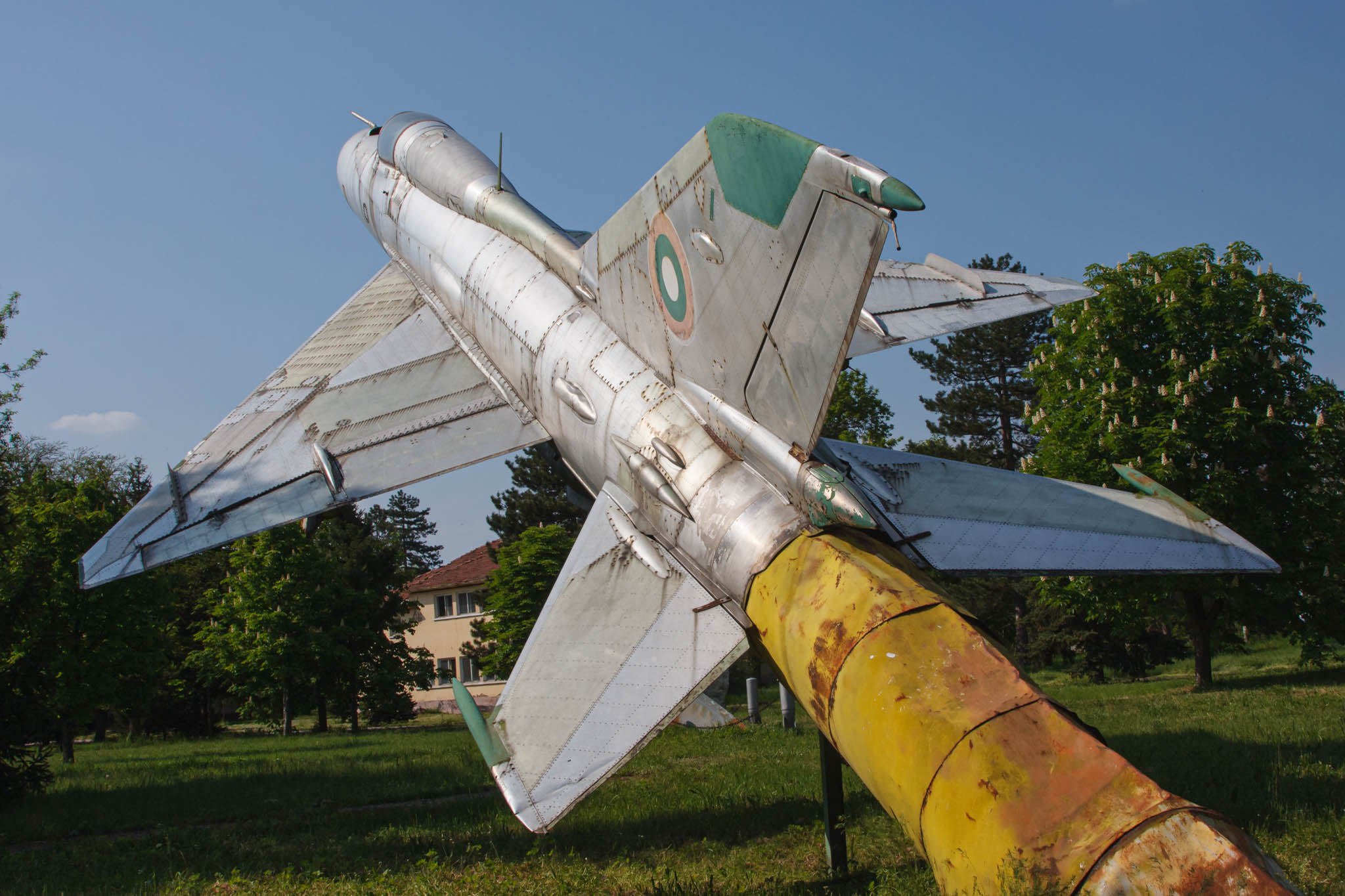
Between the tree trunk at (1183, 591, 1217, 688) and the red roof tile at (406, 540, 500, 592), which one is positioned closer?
the tree trunk at (1183, 591, 1217, 688)

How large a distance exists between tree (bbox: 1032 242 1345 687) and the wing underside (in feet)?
48.2

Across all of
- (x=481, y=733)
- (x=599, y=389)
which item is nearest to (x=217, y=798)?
(x=481, y=733)

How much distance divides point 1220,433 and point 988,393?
25256 mm

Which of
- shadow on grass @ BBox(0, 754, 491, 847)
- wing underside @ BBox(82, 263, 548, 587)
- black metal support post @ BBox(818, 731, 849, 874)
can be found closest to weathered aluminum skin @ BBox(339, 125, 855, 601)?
wing underside @ BBox(82, 263, 548, 587)

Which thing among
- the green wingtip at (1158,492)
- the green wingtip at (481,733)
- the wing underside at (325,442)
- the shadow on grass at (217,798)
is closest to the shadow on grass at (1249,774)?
the green wingtip at (1158,492)

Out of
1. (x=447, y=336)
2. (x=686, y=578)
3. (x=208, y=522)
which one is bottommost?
(x=686, y=578)

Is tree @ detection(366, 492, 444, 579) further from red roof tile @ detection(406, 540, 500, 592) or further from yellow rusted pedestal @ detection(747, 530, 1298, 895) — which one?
yellow rusted pedestal @ detection(747, 530, 1298, 895)

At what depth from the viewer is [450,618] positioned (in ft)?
153

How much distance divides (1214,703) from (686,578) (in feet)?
41.1

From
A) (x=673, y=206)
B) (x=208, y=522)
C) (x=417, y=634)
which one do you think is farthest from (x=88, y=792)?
(x=417, y=634)

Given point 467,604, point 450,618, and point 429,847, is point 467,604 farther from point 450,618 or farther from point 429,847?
point 429,847

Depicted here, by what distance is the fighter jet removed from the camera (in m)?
5.09

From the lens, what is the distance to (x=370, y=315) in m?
12.8

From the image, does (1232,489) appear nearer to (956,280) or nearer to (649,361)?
(956,280)
